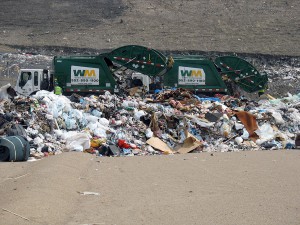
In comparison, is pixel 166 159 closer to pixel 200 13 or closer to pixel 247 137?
pixel 247 137

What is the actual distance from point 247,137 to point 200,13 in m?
25.8

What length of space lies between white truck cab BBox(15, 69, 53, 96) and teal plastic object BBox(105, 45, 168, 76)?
255cm

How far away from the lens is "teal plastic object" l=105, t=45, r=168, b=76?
23.2m

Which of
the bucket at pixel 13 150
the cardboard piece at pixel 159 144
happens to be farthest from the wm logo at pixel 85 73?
the bucket at pixel 13 150

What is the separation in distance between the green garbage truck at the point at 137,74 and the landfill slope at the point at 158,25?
405 inches

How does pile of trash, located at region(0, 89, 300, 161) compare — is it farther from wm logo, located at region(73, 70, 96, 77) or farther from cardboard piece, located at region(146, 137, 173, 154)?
wm logo, located at region(73, 70, 96, 77)

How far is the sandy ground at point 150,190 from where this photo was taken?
7.89 meters

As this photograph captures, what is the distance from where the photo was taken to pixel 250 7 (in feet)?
140

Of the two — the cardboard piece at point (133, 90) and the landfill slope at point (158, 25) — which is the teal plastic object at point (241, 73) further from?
the landfill slope at point (158, 25)

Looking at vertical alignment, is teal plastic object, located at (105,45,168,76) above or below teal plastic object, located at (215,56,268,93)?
above

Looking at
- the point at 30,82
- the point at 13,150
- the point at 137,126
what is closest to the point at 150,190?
the point at 13,150

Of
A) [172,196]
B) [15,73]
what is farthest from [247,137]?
[15,73]

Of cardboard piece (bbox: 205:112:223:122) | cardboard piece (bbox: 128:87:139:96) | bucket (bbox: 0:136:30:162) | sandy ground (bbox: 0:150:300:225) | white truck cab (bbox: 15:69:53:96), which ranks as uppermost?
sandy ground (bbox: 0:150:300:225)

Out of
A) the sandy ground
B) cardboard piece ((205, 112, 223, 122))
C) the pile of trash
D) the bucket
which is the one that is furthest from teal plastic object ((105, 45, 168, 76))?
the bucket
